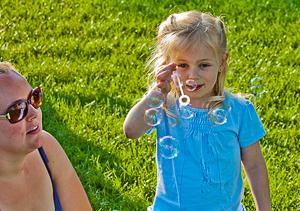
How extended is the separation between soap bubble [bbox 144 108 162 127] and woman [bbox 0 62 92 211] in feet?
2.05

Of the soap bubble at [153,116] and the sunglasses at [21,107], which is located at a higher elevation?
the sunglasses at [21,107]

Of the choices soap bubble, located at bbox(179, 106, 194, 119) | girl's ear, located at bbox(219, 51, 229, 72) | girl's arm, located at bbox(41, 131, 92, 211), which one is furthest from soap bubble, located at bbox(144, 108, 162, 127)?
girl's arm, located at bbox(41, 131, 92, 211)

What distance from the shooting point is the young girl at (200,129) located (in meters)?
3.72

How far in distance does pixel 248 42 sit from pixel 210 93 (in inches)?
145

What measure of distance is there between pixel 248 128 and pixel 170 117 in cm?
36

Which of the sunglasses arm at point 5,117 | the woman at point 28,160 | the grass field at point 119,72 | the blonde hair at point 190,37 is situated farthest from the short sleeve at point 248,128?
the sunglasses arm at point 5,117

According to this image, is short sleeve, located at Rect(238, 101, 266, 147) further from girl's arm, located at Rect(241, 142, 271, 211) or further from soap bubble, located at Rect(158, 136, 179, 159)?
soap bubble, located at Rect(158, 136, 179, 159)

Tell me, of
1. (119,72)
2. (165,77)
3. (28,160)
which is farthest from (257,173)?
(119,72)

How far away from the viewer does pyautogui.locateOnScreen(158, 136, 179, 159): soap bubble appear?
371 cm

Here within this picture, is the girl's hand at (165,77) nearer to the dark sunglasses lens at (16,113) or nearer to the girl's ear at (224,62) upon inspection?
the girl's ear at (224,62)

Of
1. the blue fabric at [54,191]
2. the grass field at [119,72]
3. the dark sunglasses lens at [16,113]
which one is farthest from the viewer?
the grass field at [119,72]

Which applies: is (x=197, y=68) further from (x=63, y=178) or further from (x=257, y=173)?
(x=63, y=178)

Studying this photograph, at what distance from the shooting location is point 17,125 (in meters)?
2.89

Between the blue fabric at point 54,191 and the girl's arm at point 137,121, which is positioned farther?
the girl's arm at point 137,121
